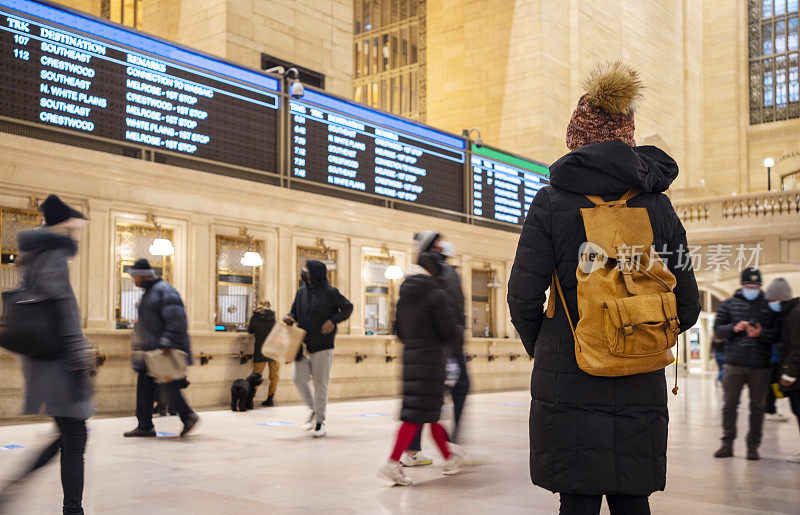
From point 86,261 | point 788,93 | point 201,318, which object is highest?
point 788,93

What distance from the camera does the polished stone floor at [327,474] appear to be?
15.8ft

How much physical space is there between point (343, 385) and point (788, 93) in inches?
1151

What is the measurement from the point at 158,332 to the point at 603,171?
6.25m

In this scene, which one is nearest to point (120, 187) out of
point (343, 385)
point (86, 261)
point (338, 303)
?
point (86, 261)

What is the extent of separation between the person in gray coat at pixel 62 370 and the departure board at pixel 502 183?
12714 mm

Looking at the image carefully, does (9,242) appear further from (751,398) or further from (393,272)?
(751,398)

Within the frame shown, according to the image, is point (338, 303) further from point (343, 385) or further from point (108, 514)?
point (343, 385)

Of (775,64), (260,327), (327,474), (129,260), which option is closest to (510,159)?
(260,327)

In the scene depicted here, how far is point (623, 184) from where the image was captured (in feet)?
8.66

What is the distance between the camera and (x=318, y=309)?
27.2 ft

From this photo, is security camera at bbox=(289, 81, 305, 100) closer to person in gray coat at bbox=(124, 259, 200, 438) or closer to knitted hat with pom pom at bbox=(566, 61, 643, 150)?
person in gray coat at bbox=(124, 259, 200, 438)

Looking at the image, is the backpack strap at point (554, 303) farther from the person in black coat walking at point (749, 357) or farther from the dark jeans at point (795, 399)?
the dark jeans at point (795, 399)

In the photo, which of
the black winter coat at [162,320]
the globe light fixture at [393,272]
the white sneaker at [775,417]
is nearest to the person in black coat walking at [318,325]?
the black winter coat at [162,320]

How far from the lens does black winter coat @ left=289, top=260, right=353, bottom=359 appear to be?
826 cm
